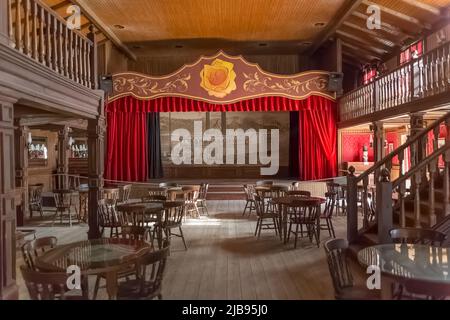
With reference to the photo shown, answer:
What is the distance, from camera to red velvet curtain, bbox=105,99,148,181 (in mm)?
11250

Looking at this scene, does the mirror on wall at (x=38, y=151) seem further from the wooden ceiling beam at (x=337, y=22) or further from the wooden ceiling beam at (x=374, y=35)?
the wooden ceiling beam at (x=374, y=35)

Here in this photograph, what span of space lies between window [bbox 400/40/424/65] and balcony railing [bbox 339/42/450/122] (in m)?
1.30

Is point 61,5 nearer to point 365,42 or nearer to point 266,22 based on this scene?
point 266,22

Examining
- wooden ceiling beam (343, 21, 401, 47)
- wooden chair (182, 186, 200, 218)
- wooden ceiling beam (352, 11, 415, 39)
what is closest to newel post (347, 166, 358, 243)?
wooden chair (182, 186, 200, 218)

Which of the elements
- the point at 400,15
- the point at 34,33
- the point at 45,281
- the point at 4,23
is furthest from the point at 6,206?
the point at 400,15

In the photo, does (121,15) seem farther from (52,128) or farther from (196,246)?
(196,246)

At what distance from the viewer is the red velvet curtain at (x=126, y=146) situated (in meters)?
11.2

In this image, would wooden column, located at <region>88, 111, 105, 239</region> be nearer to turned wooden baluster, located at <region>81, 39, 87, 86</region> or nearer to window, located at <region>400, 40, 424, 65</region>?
turned wooden baluster, located at <region>81, 39, 87, 86</region>

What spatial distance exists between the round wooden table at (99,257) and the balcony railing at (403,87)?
5.19 m

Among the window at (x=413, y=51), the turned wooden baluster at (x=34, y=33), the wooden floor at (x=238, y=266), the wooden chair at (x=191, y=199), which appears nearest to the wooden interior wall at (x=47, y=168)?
the wooden floor at (x=238, y=266)

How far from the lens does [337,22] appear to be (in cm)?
1002

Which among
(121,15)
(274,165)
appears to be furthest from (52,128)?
(274,165)

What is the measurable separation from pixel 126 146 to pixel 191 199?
369 cm
